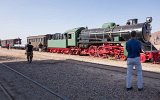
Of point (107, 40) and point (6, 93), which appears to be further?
point (107, 40)

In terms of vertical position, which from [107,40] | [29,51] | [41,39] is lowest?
[29,51]

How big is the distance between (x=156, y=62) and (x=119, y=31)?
4847mm

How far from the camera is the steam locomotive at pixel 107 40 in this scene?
2146 cm

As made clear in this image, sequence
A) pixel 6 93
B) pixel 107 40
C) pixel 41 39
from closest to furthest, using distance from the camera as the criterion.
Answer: pixel 6 93, pixel 107 40, pixel 41 39

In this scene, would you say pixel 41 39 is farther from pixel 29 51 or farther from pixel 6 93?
pixel 6 93

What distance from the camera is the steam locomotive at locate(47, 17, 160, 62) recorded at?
2146cm

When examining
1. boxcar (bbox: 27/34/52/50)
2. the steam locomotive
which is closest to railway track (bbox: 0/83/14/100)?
the steam locomotive

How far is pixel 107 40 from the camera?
2545 centimetres

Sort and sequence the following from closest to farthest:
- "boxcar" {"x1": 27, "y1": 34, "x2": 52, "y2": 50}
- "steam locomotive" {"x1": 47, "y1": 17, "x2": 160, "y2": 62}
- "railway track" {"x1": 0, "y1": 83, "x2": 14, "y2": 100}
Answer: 1. "railway track" {"x1": 0, "y1": 83, "x2": 14, "y2": 100}
2. "steam locomotive" {"x1": 47, "y1": 17, "x2": 160, "y2": 62}
3. "boxcar" {"x1": 27, "y1": 34, "x2": 52, "y2": 50}

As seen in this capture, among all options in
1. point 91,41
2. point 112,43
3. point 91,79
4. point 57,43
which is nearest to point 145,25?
point 112,43

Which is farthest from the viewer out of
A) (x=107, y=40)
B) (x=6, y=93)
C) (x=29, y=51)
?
(x=107, y=40)

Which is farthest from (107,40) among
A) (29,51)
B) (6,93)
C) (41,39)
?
(41,39)

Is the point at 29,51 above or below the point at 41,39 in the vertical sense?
below

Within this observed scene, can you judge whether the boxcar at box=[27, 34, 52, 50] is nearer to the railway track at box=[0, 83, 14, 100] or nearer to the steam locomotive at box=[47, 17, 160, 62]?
the steam locomotive at box=[47, 17, 160, 62]
